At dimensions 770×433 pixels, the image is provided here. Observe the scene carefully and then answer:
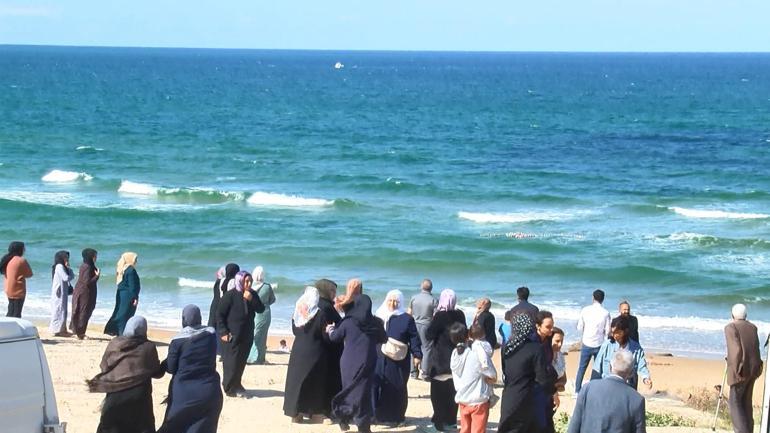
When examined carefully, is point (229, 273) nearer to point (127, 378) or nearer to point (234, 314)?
point (234, 314)

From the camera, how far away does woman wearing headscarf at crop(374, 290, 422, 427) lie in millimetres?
10617

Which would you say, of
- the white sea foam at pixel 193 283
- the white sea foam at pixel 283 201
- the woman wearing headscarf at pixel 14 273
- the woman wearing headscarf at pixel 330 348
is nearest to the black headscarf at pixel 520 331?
the woman wearing headscarf at pixel 330 348

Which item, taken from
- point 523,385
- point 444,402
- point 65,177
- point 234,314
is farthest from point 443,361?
point 65,177

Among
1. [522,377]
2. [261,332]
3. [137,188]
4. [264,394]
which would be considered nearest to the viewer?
[522,377]

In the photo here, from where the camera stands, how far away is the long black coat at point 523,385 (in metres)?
9.02

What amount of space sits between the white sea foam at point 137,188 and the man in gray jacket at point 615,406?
31351mm

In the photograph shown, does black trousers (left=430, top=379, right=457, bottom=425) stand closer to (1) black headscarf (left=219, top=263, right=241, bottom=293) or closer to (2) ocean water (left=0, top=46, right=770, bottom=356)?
(1) black headscarf (left=219, top=263, right=241, bottom=293)

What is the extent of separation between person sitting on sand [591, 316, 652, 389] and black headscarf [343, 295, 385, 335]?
197 cm

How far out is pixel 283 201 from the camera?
36.6 meters

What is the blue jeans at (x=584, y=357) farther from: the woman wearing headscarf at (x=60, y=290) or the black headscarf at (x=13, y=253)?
the black headscarf at (x=13, y=253)

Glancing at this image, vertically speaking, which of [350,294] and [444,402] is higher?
[350,294]

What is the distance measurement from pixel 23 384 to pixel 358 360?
390 cm

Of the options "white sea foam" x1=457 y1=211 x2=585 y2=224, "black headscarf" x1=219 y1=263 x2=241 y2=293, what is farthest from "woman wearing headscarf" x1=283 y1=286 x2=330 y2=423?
"white sea foam" x1=457 y1=211 x2=585 y2=224

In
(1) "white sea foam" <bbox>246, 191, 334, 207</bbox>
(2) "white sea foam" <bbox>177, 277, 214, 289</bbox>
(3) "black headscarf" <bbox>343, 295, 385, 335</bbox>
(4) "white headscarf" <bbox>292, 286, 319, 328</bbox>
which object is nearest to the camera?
(3) "black headscarf" <bbox>343, 295, 385, 335</bbox>
